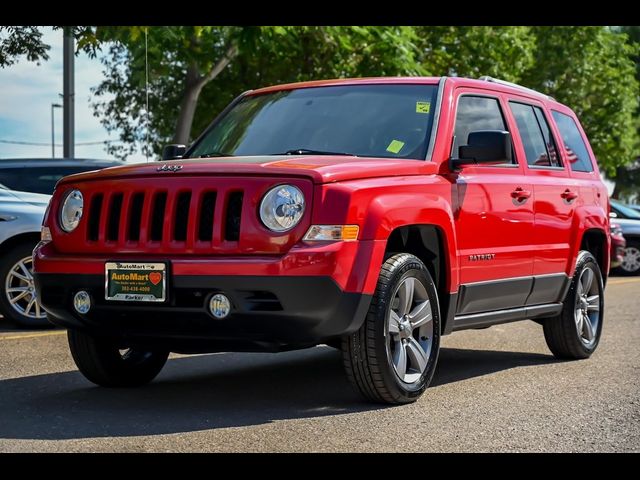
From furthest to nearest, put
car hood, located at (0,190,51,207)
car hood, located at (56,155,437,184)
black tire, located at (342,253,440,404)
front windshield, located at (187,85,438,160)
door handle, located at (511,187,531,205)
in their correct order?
1. car hood, located at (0,190,51,207)
2. door handle, located at (511,187,531,205)
3. front windshield, located at (187,85,438,160)
4. black tire, located at (342,253,440,404)
5. car hood, located at (56,155,437,184)

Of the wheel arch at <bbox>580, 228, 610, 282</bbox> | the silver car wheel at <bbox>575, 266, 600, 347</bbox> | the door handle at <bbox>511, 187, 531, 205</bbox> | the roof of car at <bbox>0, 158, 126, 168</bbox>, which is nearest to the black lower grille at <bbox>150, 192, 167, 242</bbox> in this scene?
the door handle at <bbox>511, 187, 531, 205</bbox>

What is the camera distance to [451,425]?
591 centimetres

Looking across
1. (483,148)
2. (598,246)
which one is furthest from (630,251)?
(483,148)

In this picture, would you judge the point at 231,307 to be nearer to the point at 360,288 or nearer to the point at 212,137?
the point at 360,288

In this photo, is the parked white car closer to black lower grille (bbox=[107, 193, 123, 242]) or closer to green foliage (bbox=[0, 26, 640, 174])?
green foliage (bbox=[0, 26, 640, 174])

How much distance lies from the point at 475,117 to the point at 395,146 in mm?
903

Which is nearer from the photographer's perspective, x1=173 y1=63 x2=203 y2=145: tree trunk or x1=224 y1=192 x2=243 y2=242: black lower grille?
x1=224 y1=192 x2=243 y2=242: black lower grille

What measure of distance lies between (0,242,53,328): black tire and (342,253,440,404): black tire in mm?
4831

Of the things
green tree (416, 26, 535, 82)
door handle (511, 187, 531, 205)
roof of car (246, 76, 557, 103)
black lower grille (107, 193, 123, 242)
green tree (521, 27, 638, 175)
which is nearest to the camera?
black lower grille (107, 193, 123, 242)

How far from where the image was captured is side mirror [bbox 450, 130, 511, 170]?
700cm

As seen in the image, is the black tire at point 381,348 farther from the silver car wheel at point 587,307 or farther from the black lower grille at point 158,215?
the silver car wheel at point 587,307
